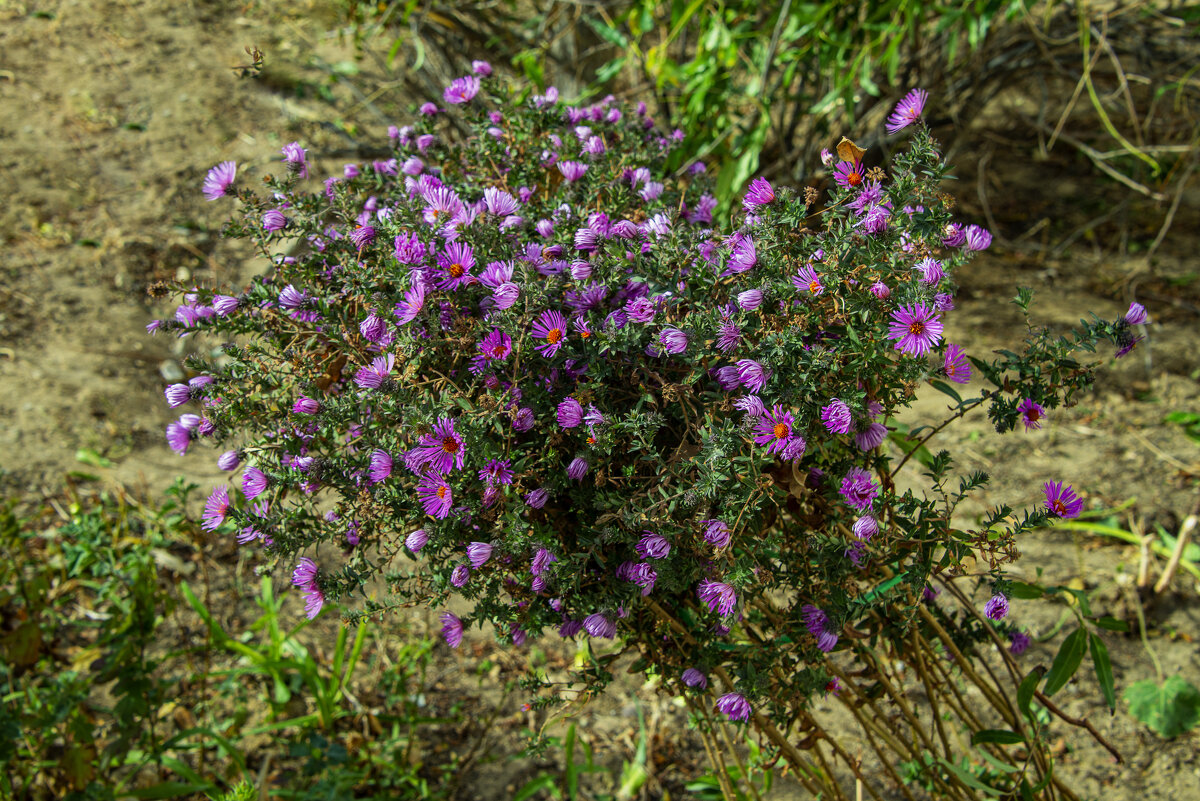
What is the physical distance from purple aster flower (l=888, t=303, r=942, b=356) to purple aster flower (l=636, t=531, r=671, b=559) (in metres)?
0.36

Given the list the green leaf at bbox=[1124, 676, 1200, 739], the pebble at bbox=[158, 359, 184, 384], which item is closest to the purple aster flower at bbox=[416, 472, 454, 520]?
the green leaf at bbox=[1124, 676, 1200, 739]

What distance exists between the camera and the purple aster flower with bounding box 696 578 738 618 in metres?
0.93

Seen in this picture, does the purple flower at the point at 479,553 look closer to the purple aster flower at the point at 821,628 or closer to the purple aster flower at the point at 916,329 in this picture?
the purple aster flower at the point at 821,628

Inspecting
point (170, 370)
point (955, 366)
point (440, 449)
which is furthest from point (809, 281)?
point (170, 370)

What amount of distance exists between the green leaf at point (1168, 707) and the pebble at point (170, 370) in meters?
3.44

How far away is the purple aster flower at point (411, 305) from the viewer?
101cm

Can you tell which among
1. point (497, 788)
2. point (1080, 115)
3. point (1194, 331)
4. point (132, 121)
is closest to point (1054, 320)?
point (1194, 331)

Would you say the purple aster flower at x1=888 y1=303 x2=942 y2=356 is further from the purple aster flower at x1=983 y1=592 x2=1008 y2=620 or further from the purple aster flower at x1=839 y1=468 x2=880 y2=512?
the purple aster flower at x1=983 y1=592 x2=1008 y2=620

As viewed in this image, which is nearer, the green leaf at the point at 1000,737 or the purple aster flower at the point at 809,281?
the purple aster flower at the point at 809,281

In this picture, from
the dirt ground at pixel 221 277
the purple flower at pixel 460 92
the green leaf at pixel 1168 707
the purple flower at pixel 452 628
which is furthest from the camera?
the dirt ground at pixel 221 277

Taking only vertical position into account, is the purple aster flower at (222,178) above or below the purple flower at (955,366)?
below

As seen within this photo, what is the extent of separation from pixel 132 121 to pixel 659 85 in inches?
131

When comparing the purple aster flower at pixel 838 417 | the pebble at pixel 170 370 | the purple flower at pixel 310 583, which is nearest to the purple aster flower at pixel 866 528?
the purple aster flower at pixel 838 417

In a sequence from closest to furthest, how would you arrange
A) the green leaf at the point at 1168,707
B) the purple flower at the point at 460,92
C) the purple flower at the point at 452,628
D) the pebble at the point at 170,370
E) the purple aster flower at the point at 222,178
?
the purple flower at the point at 452,628, the purple aster flower at the point at 222,178, the purple flower at the point at 460,92, the green leaf at the point at 1168,707, the pebble at the point at 170,370
